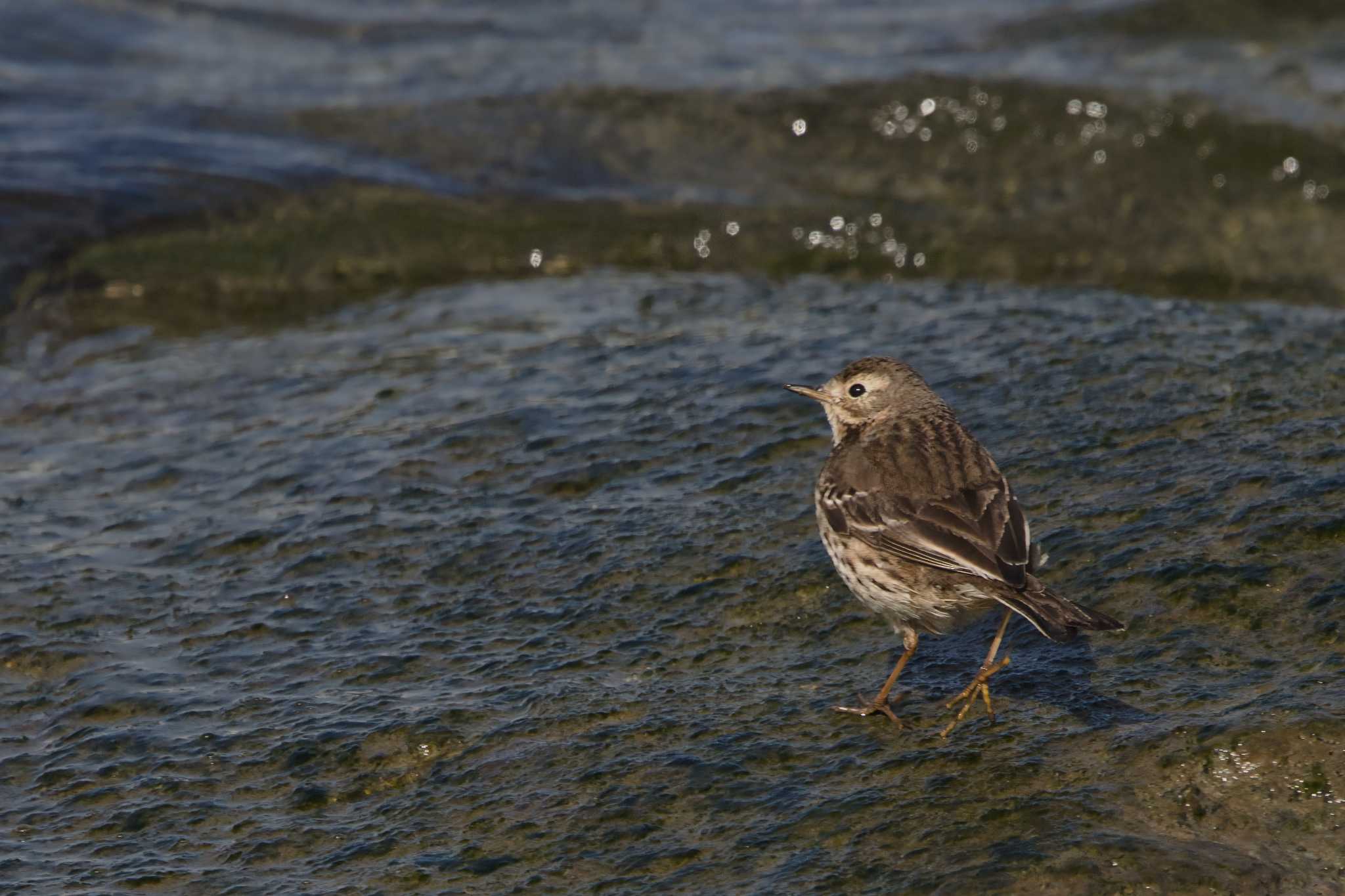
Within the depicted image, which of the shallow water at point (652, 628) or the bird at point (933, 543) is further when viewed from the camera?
the bird at point (933, 543)

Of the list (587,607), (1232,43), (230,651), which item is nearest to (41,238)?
(230,651)

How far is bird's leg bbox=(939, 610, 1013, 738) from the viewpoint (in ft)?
15.3

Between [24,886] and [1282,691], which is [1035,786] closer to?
[1282,691]

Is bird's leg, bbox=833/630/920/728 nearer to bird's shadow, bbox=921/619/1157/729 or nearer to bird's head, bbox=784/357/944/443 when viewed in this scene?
bird's shadow, bbox=921/619/1157/729

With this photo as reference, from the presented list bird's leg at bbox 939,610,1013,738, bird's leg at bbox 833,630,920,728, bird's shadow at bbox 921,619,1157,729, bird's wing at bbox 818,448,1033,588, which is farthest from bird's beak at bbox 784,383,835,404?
bird's leg at bbox 939,610,1013,738

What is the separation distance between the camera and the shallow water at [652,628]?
13.6 ft

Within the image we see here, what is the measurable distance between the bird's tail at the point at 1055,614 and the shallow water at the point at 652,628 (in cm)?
35

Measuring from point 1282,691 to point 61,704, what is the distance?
3.98 metres

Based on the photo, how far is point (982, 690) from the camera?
15.6ft

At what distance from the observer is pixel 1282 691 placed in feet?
14.4

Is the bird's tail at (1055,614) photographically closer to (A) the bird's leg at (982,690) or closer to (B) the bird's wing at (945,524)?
(B) the bird's wing at (945,524)

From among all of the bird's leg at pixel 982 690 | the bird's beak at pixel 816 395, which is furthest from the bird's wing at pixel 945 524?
the bird's beak at pixel 816 395

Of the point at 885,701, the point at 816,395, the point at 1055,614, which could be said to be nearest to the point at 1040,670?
the point at 885,701

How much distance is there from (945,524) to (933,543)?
81 mm
